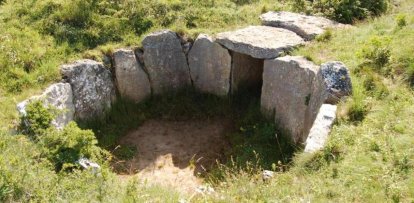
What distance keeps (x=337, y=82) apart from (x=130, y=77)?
15.8 ft

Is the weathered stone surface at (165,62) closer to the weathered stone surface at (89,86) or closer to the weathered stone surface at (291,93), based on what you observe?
the weathered stone surface at (89,86)

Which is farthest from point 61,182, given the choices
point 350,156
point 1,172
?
point 350,156

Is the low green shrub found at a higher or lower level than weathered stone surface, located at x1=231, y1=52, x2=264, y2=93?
higher

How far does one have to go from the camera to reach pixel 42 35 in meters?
10.2

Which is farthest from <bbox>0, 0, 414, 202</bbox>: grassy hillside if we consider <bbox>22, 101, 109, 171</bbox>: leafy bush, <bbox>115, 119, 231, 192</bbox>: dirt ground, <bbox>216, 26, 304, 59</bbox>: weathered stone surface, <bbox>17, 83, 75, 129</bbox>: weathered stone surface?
<bbox>115, 119, 231, 192</bbox>: dirt ground

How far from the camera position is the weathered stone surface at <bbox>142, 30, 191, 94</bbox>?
10445 mm

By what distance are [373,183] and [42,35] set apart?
7763 millimetres

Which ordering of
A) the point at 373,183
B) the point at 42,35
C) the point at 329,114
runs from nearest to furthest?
1. the point at 373,183
2. the point at 329,114
3. the point at 42,35

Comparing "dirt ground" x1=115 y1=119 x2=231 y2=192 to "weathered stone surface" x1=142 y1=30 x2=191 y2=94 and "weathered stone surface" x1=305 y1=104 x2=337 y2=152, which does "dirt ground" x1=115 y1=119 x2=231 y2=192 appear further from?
"weathered stone surface" x1=305 y1=104 x2=337 y2=152

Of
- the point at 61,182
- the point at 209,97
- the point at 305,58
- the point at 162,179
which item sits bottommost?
the point at 162,179

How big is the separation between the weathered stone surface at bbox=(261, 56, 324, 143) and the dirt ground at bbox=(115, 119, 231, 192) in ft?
4.26

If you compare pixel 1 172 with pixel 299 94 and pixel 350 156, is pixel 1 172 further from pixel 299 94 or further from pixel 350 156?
pixel 299 94

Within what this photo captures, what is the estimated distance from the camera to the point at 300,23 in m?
10.5

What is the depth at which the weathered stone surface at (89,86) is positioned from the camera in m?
9.27
